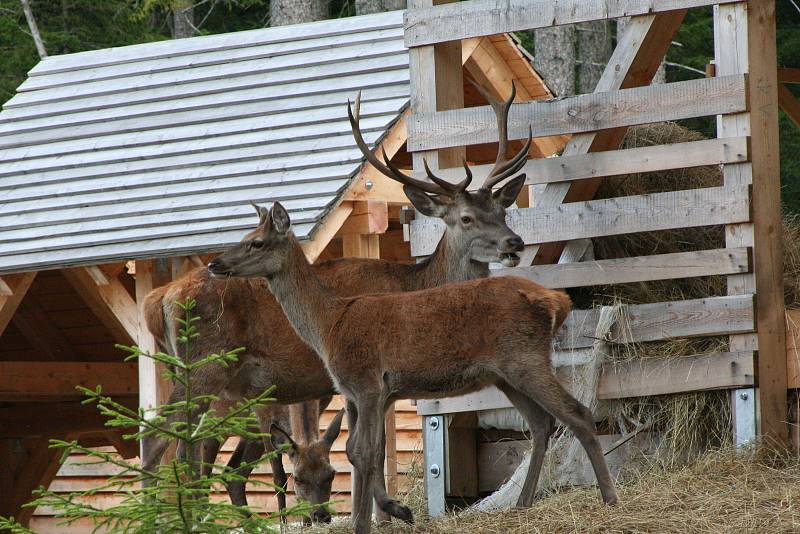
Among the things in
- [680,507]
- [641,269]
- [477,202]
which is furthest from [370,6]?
[680,507]

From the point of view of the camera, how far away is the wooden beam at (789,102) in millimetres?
10916

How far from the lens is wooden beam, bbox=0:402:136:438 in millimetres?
16250

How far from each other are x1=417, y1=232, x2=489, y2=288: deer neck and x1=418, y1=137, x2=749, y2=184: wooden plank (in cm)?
69

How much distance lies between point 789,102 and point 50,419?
9.59m

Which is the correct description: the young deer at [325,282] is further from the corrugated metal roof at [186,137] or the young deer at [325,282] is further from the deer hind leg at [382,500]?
the corrugated metal roof at [186,137]

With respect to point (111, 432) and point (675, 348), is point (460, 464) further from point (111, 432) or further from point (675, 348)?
point (111, 432)

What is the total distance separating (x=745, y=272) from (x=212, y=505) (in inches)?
177

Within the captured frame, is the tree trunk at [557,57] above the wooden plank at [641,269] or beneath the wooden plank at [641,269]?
above

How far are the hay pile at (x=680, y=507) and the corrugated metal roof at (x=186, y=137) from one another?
12.5 ft

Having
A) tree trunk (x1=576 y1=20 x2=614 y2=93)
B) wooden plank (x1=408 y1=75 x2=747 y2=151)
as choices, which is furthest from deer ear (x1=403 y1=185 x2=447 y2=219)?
tree trunk (x1=576 y1=20 x2=614 y2=93)

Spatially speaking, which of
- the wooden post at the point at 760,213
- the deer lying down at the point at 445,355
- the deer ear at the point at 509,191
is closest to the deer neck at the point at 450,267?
the deer ear at the point at 509,191

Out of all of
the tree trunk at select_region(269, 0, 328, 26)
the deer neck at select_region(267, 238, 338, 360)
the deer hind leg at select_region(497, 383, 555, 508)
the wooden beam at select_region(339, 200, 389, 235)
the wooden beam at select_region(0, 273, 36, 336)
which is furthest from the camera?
the tree trunk at select_region(269, 0, 328, 26)

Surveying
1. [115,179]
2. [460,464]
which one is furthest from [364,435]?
[115,179]

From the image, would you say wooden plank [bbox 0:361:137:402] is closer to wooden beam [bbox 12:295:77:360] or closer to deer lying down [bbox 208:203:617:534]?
wooden beam [bbox 12:295:77:360]
